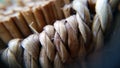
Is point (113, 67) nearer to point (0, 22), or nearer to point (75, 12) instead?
point (75, 12)

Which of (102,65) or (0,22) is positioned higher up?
(0,22)

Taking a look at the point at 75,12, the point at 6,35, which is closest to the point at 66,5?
the point at 75,12

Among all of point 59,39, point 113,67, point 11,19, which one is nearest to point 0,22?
point 11,19

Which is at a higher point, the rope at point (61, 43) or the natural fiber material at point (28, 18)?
the natural fiber material at point (28, 18)

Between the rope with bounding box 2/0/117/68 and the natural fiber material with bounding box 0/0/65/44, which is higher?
the natural fiber material with bounding box 0/0/65/44

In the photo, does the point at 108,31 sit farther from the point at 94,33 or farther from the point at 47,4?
the point at 47,4

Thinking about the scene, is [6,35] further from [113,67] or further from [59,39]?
[113,67]
